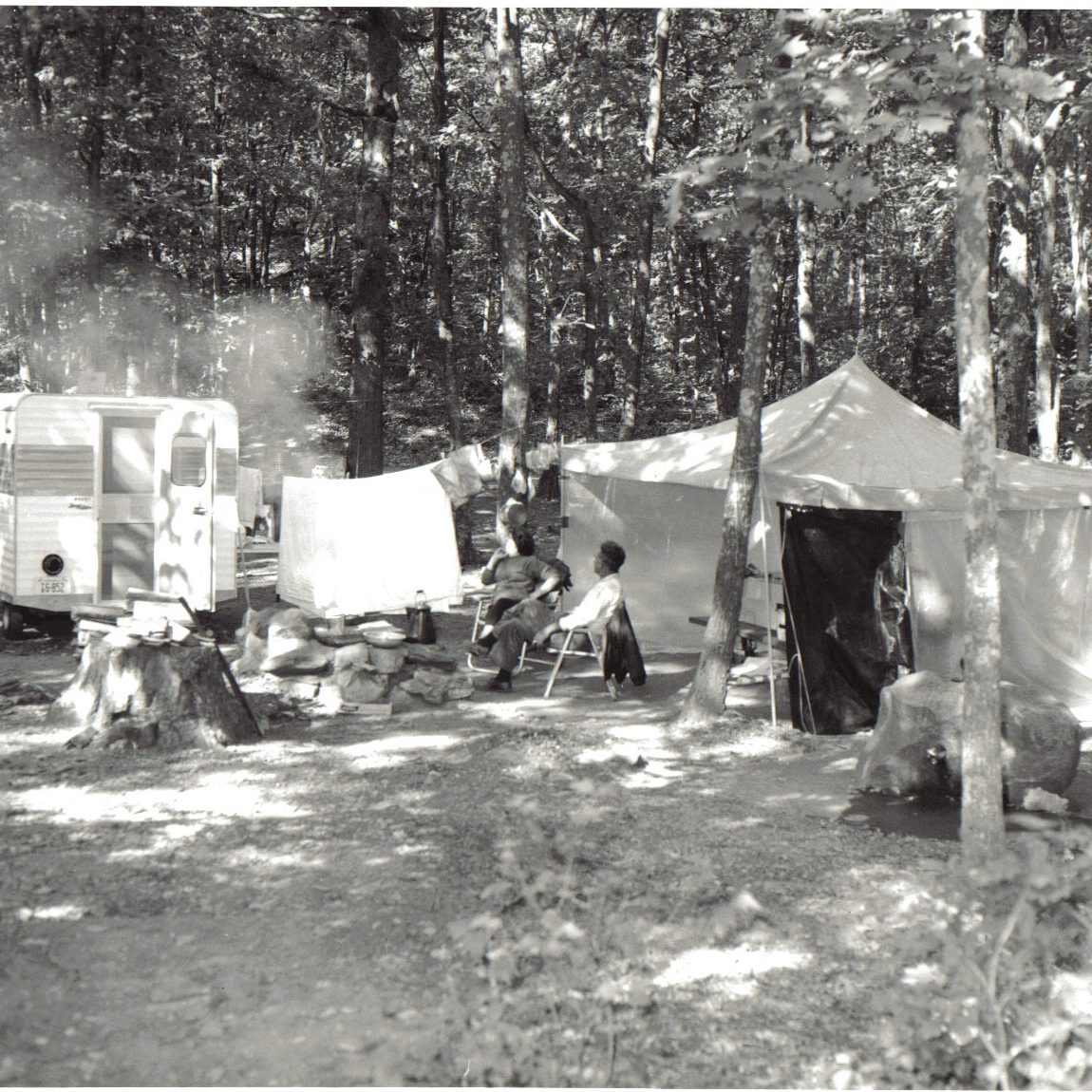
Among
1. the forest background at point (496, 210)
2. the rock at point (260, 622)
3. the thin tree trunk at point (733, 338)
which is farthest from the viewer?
the thin tree trunk at point (733, 338)

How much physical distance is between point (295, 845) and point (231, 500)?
6549 millimetres

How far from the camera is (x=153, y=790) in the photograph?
661cm

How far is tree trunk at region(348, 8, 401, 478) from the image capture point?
607 inches

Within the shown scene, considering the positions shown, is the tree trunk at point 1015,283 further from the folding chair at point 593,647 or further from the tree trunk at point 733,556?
the folding chair at point 593,647

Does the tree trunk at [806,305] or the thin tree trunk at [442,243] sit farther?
the tree trunk at [806,305]

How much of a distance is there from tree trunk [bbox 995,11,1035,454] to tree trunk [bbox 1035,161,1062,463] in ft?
3.56

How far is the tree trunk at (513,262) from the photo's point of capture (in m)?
13.8

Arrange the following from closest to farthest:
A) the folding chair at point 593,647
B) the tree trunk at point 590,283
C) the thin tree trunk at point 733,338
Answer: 1. the folding chair at point 593,647
2. the tree trunk at point 590,283
3. the thin tree trunk at point 733,338

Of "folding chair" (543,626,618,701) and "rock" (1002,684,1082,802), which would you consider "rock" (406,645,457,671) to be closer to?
"folding chair" (543,626,618,701)

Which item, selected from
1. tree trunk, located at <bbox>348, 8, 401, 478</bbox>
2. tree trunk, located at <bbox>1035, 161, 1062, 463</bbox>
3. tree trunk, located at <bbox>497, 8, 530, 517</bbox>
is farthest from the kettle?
tree trunk, located at <bbox>1035, 161, 1062, 463</bbox>

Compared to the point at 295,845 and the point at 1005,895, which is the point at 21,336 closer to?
the point at 295,845

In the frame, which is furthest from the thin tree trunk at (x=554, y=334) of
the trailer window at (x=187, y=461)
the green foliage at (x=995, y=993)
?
the green foliage at (x=995, y=993)

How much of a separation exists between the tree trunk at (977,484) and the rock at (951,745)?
2.10 meters

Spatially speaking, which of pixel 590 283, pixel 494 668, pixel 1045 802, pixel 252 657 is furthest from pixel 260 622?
pixel 590 283
